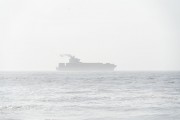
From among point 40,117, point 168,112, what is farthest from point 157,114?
point 40,117

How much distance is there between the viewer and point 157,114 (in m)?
25.8

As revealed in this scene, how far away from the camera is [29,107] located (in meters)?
30.9

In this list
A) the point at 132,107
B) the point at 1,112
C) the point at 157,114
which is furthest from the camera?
the point at 132,107

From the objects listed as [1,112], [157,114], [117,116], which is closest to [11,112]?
[1,112]

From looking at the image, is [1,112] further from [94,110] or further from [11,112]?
[94,110]

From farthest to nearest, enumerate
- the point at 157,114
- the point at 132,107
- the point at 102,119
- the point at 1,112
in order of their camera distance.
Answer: the point at 132,107 → the point at 1,112 → the point at 157,114 → the point at 102,119

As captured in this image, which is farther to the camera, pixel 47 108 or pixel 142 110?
pixel 47 108

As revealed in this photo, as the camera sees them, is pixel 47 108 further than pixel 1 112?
Yes

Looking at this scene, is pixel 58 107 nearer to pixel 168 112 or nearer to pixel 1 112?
pixel 1 112

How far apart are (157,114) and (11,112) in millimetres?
9803

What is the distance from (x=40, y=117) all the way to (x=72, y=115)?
216 cm

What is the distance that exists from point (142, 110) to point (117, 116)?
12.1ft

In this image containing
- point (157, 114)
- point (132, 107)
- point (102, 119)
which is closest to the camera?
point (102, 119)

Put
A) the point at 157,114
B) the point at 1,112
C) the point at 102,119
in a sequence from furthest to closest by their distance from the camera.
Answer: the point at 1,112 < the point at 157,114 < the point at 102,119
